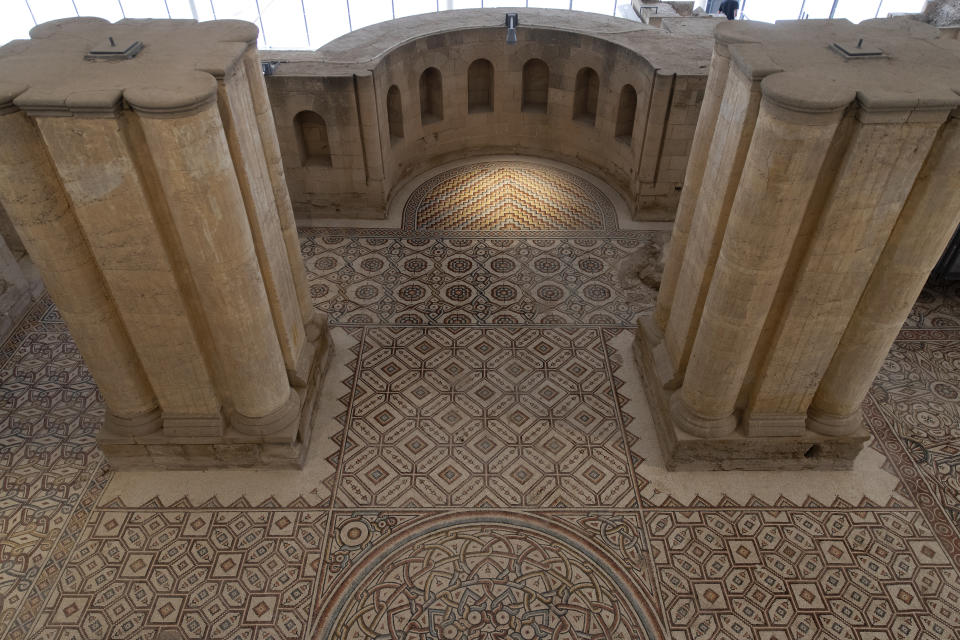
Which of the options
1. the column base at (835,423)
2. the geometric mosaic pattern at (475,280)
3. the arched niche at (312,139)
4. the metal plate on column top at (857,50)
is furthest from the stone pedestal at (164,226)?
the column base at (835,423)

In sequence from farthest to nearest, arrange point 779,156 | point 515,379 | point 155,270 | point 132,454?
1. point 515,379
2. point 132,454
3. point 155,270
4. point 779,156

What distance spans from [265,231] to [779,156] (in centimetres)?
315

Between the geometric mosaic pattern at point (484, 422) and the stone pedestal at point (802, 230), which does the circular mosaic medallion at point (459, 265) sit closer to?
the geometric mosaic pattern at point (484, 422)

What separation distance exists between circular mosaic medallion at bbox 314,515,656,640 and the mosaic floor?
0.01m

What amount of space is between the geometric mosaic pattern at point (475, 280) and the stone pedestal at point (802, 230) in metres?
1.44

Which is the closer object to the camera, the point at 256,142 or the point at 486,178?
the point at 256,142

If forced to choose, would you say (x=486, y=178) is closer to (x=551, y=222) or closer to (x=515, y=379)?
(x=551, y=222)

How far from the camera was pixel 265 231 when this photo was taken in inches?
177

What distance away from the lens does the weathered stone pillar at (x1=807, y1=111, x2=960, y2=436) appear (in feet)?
11.7

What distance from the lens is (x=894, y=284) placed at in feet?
13.1

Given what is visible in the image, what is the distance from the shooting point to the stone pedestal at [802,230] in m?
3.45

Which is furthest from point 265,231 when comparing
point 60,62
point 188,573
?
point 188,573

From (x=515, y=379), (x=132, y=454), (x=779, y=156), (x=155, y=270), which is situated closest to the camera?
(x=779, y=156)

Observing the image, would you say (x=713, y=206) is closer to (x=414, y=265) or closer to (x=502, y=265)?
(x=502, y=265)
